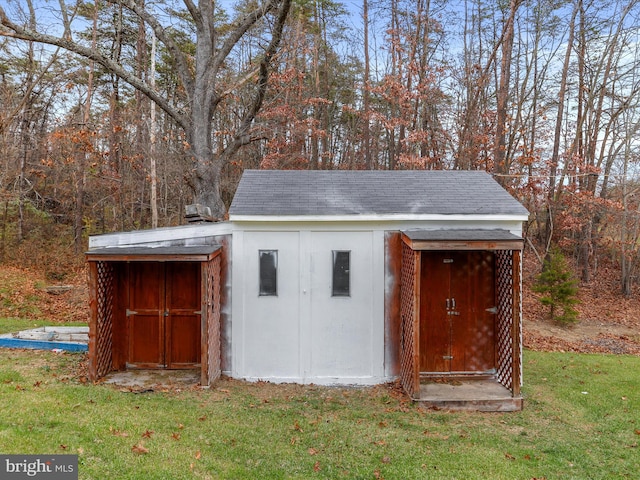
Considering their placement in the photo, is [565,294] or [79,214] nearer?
[565,294]

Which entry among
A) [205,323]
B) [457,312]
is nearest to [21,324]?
[205,323]

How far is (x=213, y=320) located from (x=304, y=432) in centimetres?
247

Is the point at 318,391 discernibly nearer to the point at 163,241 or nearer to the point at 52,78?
the point at 163,241

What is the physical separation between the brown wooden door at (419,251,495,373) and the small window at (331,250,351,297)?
4.12ft

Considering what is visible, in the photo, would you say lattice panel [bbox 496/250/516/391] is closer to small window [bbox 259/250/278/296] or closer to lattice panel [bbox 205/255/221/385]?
small window [bbox 259/250/278/296]

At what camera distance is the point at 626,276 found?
54.0ft

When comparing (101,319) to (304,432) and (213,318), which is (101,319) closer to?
(213,318)

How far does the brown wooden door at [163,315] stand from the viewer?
25.2 ft

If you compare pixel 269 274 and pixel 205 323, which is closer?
pixel 205 323

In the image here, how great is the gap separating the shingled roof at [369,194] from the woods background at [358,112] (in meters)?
6.14

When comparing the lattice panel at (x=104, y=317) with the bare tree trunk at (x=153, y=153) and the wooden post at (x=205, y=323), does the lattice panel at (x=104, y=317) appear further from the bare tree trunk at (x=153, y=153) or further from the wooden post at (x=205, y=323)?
the bare tree trunk at (x=153, y=153)

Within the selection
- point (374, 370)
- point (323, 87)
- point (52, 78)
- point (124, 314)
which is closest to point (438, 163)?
point (323, 87)

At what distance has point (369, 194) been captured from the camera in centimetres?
787

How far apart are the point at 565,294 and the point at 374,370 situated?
338 inches
